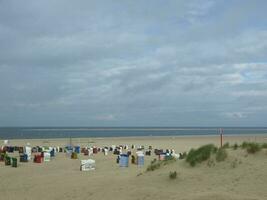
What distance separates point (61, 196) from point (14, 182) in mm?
5570

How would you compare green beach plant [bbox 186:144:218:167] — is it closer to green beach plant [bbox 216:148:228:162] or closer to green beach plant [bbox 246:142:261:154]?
green beach plant [bbox 216:148:228:162]

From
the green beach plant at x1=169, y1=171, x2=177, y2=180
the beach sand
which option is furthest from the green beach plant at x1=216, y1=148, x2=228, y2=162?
the green beach plant at x1=169, y1=171, x2=177, y2=180

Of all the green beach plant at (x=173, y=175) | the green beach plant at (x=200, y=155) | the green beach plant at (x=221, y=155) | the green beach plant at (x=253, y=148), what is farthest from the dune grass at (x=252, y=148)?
the green beach plant at (x=173, y=175)

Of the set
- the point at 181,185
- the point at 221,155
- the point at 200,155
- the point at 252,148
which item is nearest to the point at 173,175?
the point at 181,185

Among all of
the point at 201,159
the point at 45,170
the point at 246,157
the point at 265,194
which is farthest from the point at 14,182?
the point at 265,194

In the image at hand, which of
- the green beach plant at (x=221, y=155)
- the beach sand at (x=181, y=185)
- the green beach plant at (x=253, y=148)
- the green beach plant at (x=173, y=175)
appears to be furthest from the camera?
the green beach plant at (x=253, y=148)

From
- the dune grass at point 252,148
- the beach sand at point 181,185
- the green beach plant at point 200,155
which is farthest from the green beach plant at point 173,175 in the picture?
the dune grass at point 252,148

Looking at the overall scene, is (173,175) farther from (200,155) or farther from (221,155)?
(221,155)

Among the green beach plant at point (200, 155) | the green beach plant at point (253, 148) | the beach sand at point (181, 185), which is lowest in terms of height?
the beach sand at point (181, 185)

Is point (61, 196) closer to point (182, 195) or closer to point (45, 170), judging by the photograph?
point (182, 195)

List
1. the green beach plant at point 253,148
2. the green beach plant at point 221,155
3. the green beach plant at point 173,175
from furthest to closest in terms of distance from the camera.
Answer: the green beach plant at point 253,148
the green beach plant at point 221,155
the green beach plant at point 173,175

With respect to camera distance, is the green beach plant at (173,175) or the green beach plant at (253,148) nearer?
the green beach plant at (173,175)

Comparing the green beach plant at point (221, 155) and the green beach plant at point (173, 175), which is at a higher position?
the green beach plant at point (221, 155)

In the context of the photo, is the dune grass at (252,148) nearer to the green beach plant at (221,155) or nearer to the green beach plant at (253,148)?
the green beach plant at (253,148)
